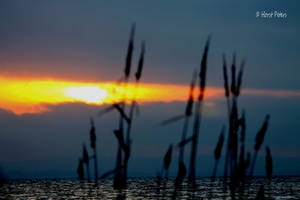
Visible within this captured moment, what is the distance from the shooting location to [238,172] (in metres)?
9.02

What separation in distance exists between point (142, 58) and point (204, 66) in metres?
1.07

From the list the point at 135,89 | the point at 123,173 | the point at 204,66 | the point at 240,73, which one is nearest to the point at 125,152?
the point at 123,173

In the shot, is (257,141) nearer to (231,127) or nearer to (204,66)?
(231,127)

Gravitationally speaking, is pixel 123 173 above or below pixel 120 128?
below

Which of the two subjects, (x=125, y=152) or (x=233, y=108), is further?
(x=233, y=108)

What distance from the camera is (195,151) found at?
27.2 feet

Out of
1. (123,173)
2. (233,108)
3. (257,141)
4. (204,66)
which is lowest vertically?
(123,173)

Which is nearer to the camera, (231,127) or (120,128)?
(120,128)

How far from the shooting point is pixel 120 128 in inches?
318

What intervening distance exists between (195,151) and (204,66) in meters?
1.39

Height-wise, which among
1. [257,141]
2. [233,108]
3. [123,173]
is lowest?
[123,173]

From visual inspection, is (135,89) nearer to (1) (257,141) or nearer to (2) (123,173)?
(2) (123,173)

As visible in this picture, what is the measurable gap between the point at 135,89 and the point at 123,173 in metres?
1.41

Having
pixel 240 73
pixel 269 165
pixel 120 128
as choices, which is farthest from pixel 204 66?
pixel 269 165
